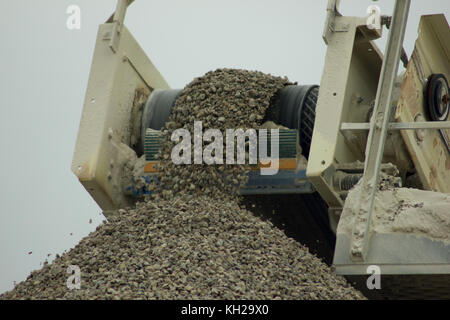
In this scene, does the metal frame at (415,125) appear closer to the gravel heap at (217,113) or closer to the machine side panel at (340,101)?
the machine side panel at (340,101)

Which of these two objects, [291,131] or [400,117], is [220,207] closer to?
[291,131]

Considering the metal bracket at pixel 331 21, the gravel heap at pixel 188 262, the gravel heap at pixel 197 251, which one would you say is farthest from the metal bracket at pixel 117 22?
the metal bracket at pixel 331 21

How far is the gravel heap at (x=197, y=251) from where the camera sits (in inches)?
156

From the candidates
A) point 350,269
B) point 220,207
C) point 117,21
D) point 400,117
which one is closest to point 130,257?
point 220,207

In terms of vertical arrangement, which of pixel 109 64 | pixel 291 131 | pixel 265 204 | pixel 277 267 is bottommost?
pixel 277 267

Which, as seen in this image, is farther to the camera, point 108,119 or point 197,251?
point 108,119

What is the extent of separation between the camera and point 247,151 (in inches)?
209

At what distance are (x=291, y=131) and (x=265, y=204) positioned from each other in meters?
0.57

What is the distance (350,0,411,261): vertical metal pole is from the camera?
436 centimetres

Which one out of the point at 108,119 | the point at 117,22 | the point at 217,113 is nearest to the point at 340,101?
the point at 217,113

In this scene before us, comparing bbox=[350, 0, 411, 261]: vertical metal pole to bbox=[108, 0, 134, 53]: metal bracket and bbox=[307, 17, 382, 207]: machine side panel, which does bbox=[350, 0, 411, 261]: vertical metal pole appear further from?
bbox=[108, 0, 134, 53]: metal bracket

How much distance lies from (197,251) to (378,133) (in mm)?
1213

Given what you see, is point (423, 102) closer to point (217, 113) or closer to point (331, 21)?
point (331, 21)

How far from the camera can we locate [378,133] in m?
4.56
